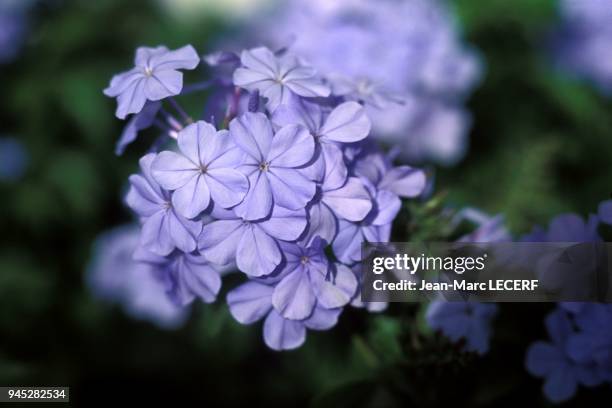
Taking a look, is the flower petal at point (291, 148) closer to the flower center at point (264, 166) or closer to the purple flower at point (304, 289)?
the flower center at point (264, 166)

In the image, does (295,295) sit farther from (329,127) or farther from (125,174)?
(125,174)

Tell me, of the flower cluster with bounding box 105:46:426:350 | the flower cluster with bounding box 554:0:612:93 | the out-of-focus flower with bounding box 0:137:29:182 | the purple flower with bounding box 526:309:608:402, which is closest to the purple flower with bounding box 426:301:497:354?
the purple flower with bounding box 526:309:608:402

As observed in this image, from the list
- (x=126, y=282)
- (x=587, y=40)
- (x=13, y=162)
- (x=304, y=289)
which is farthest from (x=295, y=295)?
(x=587, y=40)

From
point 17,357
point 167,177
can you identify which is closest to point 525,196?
point 167,177

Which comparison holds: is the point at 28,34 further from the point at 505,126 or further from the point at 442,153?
the point at 505,126

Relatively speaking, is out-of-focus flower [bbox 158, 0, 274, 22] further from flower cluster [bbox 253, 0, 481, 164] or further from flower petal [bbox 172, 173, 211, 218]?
flower petal [bbox 172, 173, 211, 218]

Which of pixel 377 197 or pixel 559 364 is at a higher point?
pixel 377 197
